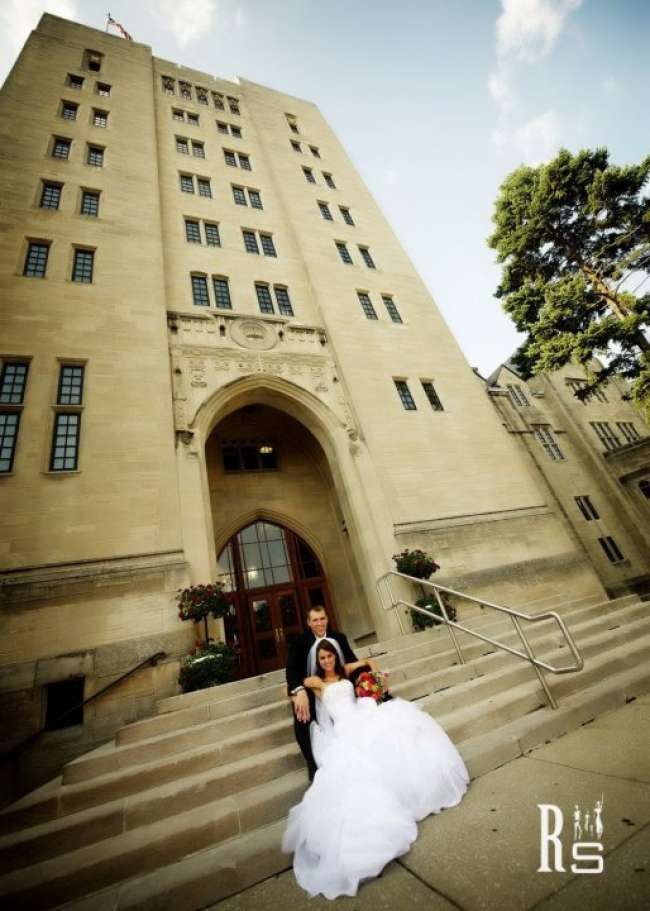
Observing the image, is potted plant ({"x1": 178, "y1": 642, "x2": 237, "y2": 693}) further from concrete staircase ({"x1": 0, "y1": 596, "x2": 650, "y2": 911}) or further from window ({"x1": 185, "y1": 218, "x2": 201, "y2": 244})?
window ({"x1": 185, "y1": 218, "x2": 201, "y2": 244})

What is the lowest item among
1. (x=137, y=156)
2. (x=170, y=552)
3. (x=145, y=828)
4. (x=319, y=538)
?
(x=145, y=828)

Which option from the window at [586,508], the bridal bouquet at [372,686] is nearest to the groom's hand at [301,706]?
the bridal bouquet at [372,686]

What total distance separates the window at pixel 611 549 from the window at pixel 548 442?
4.76 meters

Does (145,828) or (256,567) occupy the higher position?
(256,567)

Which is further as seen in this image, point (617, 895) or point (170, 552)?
point (170, 552)

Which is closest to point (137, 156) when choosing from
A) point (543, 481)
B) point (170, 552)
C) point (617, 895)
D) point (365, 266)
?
Answer: point (365, 266)

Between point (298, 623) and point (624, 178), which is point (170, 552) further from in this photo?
point (624, 178)

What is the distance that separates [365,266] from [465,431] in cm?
934

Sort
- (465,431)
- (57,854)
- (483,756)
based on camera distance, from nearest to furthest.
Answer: (57,854), (483,756), (465,431)

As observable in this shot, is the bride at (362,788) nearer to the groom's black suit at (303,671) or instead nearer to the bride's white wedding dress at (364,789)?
the bride's white wedding dress at (364,789)

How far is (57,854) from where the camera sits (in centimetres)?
333

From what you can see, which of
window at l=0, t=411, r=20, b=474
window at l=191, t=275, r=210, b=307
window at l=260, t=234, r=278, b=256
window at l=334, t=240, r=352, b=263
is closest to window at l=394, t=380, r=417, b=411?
window at l=334, t=240, r=352, b=263

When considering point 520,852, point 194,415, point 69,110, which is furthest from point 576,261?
point 69,110

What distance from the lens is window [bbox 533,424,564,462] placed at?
2180 cm
